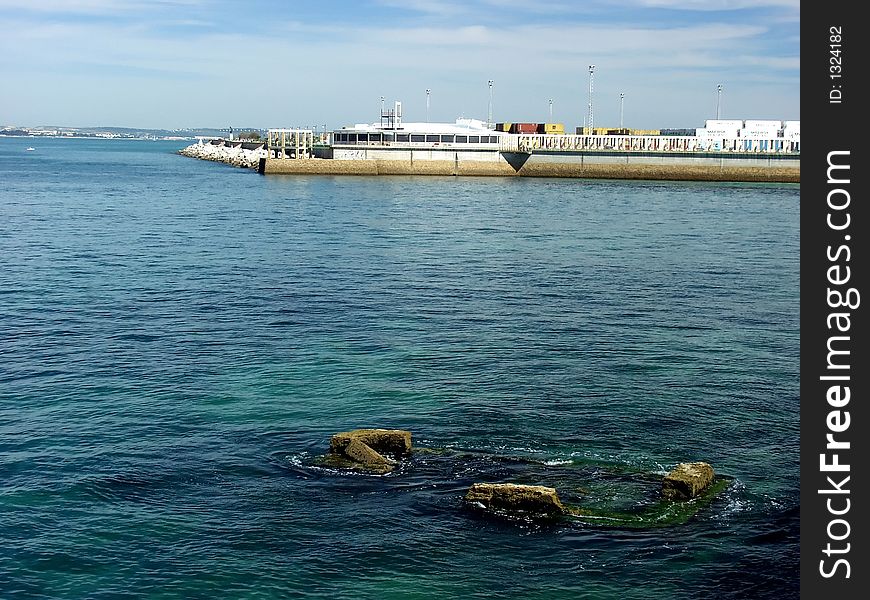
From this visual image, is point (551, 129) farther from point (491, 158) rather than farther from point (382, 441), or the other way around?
point (382, 441)

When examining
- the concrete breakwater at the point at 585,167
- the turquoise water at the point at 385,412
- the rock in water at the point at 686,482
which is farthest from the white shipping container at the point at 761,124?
the rock in water at the point at 686,482

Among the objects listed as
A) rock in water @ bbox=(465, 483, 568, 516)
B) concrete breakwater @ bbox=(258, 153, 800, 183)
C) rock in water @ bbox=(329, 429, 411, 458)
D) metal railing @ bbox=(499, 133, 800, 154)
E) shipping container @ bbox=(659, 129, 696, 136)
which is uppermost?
Answer: shipping container @ bbox=(659, 129, 696, 136)

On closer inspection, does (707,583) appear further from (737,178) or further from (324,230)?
(737,178)

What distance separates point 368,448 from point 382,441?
0.76 metres

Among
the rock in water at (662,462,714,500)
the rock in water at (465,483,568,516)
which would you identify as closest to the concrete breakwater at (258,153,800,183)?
the rock in water at (662,462,714,500)

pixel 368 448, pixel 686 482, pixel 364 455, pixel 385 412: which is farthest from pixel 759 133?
pixel 364 455

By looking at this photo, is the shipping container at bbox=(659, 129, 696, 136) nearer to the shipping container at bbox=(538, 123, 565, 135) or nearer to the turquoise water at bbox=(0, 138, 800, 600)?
the shipping container at bbox=(538, 123, 565, 135)

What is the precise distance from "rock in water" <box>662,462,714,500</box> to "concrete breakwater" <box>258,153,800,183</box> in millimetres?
136795

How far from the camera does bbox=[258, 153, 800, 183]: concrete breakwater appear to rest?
160 meters

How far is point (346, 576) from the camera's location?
21625mm

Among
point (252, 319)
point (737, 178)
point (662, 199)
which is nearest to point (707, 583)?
point (252, 319)

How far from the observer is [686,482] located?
25.3 m

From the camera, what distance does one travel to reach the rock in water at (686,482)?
25.3 metres
